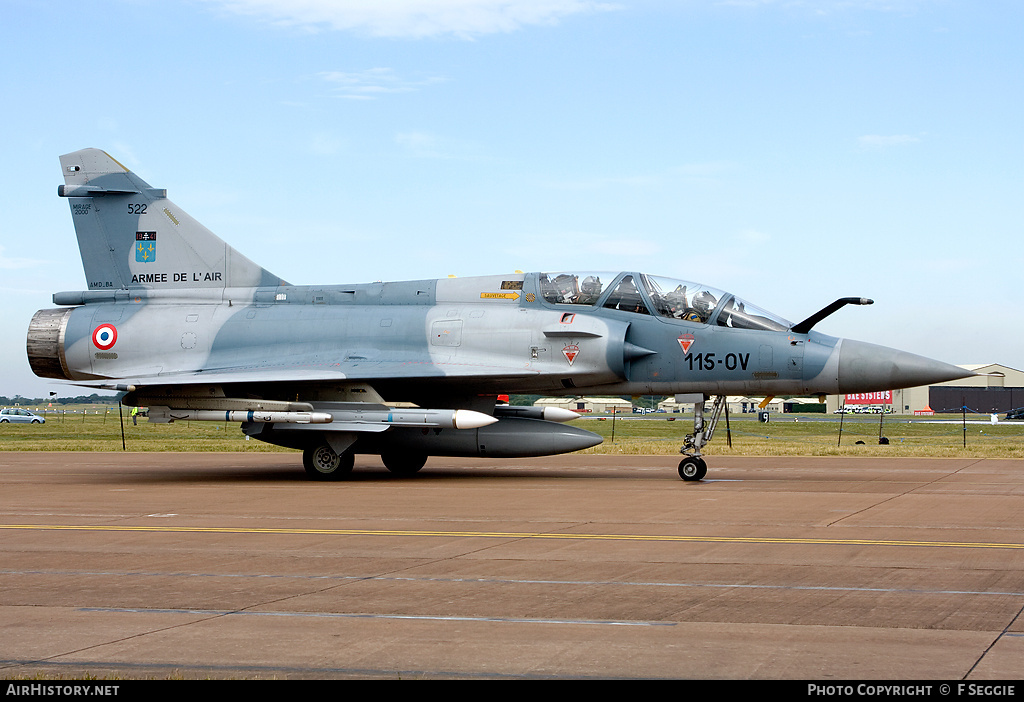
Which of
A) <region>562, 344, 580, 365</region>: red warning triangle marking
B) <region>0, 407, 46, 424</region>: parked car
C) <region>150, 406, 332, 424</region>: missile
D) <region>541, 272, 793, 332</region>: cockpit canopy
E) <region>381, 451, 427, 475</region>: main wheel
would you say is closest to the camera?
<region>150, 406, 332, 424</region>: missile

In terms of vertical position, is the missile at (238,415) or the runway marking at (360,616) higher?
the missile at (238,415)

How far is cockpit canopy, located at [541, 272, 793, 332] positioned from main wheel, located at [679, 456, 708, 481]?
2.31 m

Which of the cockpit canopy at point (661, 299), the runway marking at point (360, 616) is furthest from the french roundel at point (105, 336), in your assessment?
the runway marking at point (360, 616)

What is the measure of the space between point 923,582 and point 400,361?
37.4 ft

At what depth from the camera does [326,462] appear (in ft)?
58.3

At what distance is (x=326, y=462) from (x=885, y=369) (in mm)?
9442

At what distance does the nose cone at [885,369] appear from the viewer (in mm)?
15758

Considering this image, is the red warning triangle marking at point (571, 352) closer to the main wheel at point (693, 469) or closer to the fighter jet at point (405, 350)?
the fighter jet at point (405, 350)

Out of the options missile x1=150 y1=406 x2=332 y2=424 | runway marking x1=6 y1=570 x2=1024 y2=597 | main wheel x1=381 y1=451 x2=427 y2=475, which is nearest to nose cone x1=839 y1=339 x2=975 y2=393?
main wheel x1=381 y1=451 x2=427 y2=475

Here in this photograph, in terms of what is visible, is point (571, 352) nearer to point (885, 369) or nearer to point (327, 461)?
point (327, 461)

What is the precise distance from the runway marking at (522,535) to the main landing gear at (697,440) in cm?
677

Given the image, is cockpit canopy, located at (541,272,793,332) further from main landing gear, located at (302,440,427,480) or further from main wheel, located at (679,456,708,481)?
main landing gear, located at (302,440,427,480)

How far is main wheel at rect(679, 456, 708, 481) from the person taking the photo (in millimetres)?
16828
